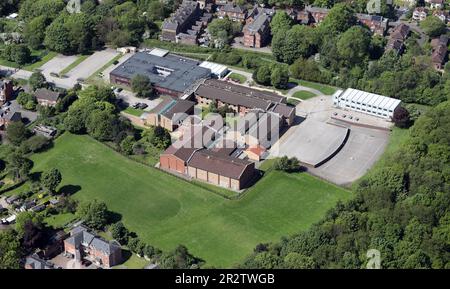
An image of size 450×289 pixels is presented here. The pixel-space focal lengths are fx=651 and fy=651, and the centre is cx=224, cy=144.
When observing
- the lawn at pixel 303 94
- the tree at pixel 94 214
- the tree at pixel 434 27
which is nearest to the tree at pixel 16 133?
the tree at pixel 94 214

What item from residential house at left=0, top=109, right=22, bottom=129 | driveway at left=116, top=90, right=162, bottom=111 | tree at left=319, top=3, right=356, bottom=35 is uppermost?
tree at left=319, top=3, right=356, bottom=35

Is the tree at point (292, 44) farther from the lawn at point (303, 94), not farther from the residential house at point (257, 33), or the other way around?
the lawn at point (303, 94)

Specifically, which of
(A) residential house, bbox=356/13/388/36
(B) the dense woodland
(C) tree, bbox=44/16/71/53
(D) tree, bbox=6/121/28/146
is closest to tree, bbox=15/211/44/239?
(D) tree, bbox=6/121/28/146

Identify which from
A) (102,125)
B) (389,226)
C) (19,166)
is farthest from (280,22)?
(389,226)

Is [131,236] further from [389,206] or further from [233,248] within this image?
[389,206]

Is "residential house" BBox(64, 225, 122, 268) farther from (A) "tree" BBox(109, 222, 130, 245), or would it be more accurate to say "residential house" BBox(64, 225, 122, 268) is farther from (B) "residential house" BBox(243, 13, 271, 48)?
(B) "residential house" BBox(243, 13, 271, 48)

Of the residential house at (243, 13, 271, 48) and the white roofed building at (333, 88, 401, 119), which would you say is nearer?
the white roofed building at (333, 88, 401, 119)

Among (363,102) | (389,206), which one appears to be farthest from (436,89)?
(389,206)
